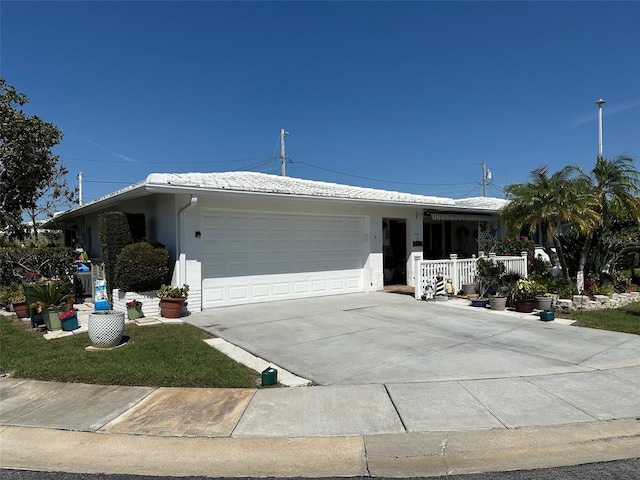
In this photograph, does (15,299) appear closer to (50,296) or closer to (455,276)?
(50,296)

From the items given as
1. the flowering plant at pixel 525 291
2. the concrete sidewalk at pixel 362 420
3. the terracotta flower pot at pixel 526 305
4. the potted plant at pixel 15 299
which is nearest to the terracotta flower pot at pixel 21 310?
the potted plant at pixel 15 299

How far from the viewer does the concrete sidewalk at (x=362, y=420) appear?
3350 mm

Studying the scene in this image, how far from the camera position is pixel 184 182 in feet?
31.1

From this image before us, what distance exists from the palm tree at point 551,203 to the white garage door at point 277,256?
4587mm

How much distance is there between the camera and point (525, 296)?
32.2ft

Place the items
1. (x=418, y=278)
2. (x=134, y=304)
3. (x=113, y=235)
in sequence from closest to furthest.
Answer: (x=134, y=304) → (x=113, y=235) → (x=418, y=278)

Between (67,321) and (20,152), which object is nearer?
(67,321)

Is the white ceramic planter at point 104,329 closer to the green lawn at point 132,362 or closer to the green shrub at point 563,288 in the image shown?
the green lawn at point 132,362

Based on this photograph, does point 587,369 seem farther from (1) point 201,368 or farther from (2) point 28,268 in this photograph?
(2) point 28,268

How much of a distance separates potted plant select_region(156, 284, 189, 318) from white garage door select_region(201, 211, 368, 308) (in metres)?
1.02

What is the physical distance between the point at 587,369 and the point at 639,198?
→ 24.8ft

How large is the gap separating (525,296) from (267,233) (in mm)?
6497

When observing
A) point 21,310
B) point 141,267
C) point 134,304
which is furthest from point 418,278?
point 21,310

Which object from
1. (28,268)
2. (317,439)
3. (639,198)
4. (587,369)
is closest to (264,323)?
(317,439)
